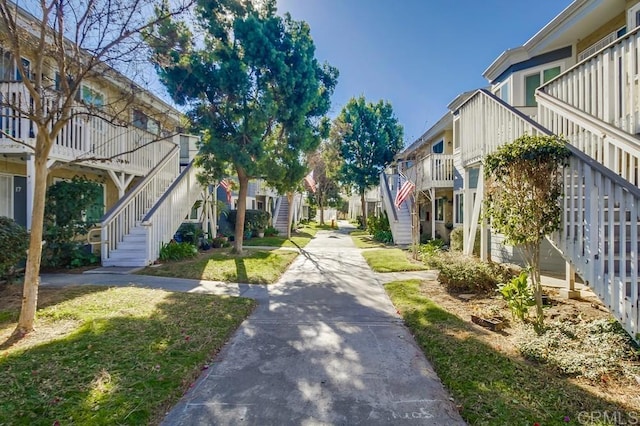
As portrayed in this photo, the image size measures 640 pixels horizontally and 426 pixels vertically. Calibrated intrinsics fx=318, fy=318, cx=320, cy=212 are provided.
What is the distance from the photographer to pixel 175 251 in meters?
10.2

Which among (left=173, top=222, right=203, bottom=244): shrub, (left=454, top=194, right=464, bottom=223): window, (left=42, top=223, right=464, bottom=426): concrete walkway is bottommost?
(left=42, top=223, right=464, bottom=426): concrete walkway

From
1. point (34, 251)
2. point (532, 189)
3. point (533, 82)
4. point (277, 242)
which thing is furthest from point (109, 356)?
point (277, 242)

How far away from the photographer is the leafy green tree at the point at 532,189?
424 cm

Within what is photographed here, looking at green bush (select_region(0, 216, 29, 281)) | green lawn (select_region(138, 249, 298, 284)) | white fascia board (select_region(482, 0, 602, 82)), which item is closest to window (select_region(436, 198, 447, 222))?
white fascia board (select_region(482, 0, 602, 82))

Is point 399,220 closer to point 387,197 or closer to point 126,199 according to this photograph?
point 387,197

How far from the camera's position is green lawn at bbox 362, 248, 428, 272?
30.4ft

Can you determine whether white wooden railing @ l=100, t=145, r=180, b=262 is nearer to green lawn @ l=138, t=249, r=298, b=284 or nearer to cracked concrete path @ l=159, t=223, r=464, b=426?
green lawn @ l=138, t=249, r=298, b=284

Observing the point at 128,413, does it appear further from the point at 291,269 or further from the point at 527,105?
the point at 527,105

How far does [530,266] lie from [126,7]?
7.15 metres

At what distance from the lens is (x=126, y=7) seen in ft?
15.9

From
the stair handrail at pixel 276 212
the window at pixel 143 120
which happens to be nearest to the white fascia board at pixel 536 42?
the window at pixel 143 120

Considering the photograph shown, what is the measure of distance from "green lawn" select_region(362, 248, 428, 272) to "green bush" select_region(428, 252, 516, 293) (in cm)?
216

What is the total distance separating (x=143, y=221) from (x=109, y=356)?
6195mm

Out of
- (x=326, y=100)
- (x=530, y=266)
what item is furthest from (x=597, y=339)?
(x=326, y=100)
